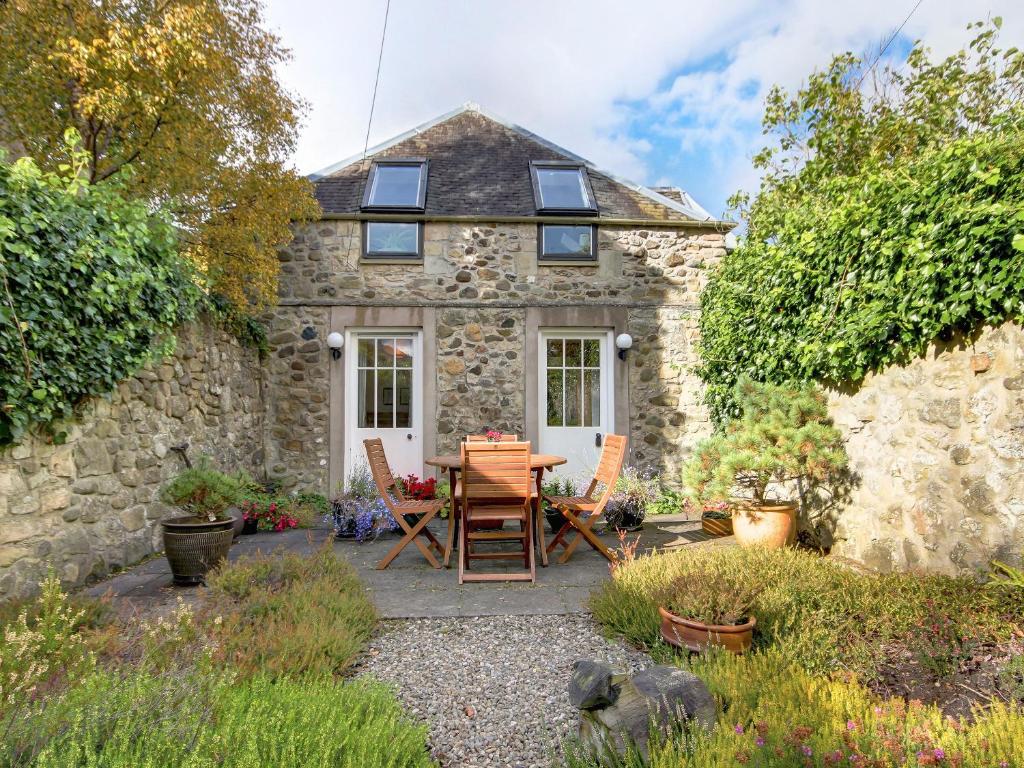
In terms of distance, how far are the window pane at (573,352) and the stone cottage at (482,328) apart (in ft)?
0.06

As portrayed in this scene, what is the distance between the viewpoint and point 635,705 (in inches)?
72.1

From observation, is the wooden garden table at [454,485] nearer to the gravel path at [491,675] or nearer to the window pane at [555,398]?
the gravel path at [491,675]

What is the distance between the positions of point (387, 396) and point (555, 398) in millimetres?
2159

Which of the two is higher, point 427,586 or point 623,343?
point 623,343

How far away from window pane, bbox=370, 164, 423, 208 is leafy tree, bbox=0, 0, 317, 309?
1.64 metres

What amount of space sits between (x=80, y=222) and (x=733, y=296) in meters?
5.40

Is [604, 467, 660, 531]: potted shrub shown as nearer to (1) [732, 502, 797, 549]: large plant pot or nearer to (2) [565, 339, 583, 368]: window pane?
(1) [732, 502, 797, 549]: large plant pot

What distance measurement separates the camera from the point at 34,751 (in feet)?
4.71

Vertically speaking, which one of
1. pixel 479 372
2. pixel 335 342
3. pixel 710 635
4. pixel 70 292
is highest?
pixel 335 342

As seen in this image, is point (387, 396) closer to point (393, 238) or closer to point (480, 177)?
point (393, 238)

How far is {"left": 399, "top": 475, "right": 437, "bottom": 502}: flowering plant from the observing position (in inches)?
258

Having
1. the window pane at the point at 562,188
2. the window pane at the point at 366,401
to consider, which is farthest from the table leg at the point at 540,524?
the window pane at the point at 562,188

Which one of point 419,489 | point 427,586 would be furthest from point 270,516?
point 427,586

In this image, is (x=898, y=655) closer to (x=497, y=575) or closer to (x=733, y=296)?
(x=497, y=575)
